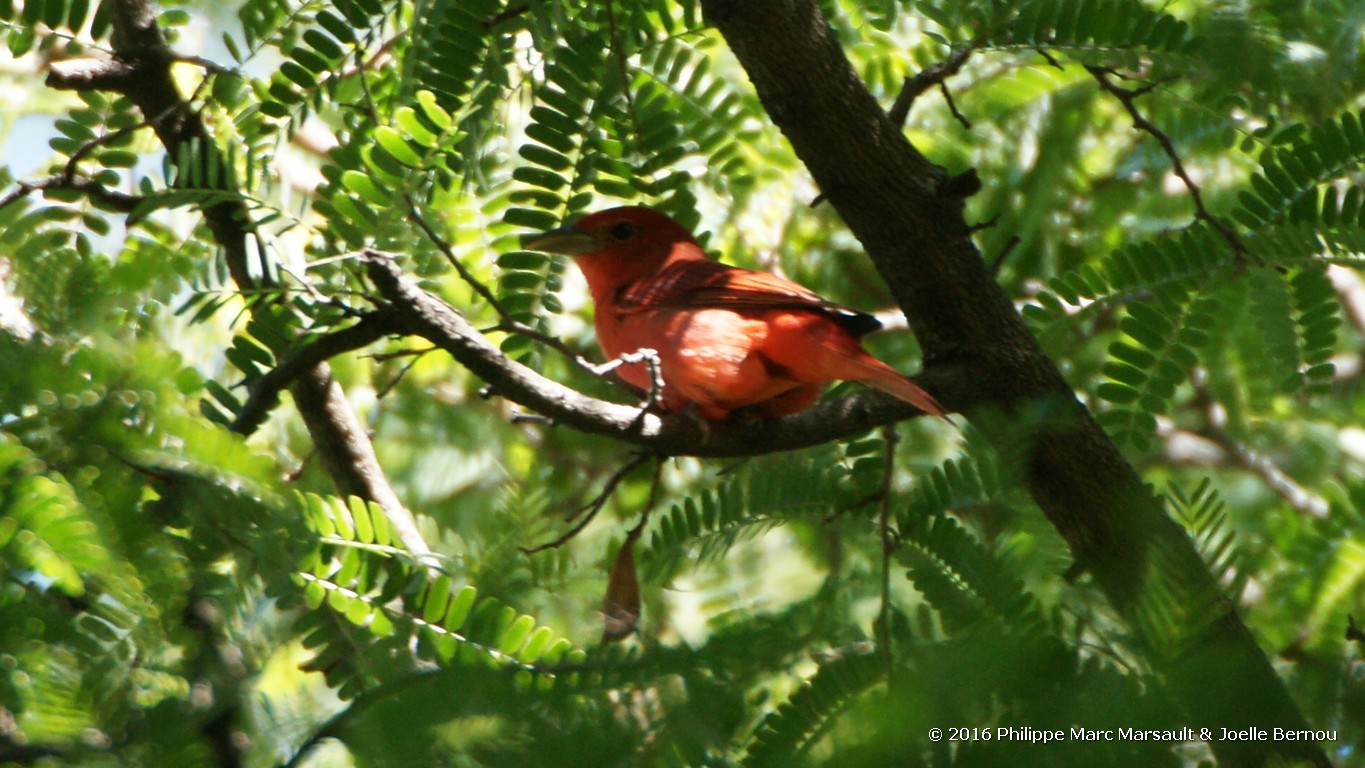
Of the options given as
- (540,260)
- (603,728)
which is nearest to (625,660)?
(603,728)

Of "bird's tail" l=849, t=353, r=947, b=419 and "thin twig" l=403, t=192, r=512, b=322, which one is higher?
"thin twig" l=403, t=192, r=512, b=322

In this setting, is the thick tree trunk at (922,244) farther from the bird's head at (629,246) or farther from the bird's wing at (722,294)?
the bird's head at (629,246)

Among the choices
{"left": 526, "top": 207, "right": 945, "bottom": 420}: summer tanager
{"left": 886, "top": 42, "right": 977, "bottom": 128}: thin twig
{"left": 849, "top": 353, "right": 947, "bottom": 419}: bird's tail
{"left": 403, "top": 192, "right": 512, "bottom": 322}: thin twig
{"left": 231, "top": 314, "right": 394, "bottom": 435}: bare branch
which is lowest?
{"left": 526, "top": 207, "right": 945, "bottom": 420}: summer tanager

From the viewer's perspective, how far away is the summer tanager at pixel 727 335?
3.21m

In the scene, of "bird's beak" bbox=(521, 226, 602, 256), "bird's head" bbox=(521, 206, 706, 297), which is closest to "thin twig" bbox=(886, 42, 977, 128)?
"bird's beak" bbox=(521, 226, 602, 256)

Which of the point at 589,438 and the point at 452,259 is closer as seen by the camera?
the point at 452,259

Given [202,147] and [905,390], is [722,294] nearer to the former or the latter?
[905,390]

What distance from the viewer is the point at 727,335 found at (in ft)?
11.1

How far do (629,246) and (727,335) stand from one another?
3.04ft

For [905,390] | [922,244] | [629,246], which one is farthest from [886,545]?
[629,246]

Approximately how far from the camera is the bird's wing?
3.43 metres

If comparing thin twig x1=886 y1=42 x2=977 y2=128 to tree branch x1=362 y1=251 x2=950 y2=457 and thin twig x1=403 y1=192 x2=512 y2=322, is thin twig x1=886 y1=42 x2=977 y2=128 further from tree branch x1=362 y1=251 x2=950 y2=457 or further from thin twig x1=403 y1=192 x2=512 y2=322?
thin twig x1=403 y1=192 x2=512 y2=322

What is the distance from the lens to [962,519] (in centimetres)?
272

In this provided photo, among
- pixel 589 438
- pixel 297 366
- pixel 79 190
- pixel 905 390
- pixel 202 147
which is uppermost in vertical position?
pixel 202 147
